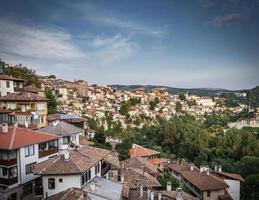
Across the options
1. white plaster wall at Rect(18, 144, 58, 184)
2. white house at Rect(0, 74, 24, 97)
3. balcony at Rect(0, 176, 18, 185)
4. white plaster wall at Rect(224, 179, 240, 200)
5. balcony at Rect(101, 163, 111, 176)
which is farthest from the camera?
white house at Rect(0, 74, 24, 97)

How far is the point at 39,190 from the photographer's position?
11594 millimetres

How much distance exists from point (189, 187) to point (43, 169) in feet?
40.1

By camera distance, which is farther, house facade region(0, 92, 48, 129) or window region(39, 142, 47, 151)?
house facade region(0, 92, 48, 129)

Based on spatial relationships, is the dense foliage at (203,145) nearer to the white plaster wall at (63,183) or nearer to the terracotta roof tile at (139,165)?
the terracotta roof tile at (139,165)

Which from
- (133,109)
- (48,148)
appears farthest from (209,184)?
(133,109)

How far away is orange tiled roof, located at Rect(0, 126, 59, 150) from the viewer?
11086 millimetres

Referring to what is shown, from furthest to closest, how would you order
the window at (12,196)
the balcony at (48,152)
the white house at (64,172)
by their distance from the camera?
the balcony at (48,152), the window at (12,196), the white house at (64,172)

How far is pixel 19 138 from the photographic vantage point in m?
11.7

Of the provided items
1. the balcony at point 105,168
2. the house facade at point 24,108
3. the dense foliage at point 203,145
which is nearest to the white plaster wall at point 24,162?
the balcony at point 105,168

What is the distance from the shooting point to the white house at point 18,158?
1114 cm

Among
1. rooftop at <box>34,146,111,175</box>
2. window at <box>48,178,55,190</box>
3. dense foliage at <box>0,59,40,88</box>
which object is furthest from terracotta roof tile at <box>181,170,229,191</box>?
dense foliage at <box>0,59,40,88</box>

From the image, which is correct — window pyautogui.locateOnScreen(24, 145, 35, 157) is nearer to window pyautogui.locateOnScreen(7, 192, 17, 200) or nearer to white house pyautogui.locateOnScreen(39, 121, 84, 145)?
window pyautogui.locateOnScreen(7, 192, 17, 200)

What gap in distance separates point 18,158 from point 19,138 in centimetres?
80

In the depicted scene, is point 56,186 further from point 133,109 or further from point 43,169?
point 133,109
